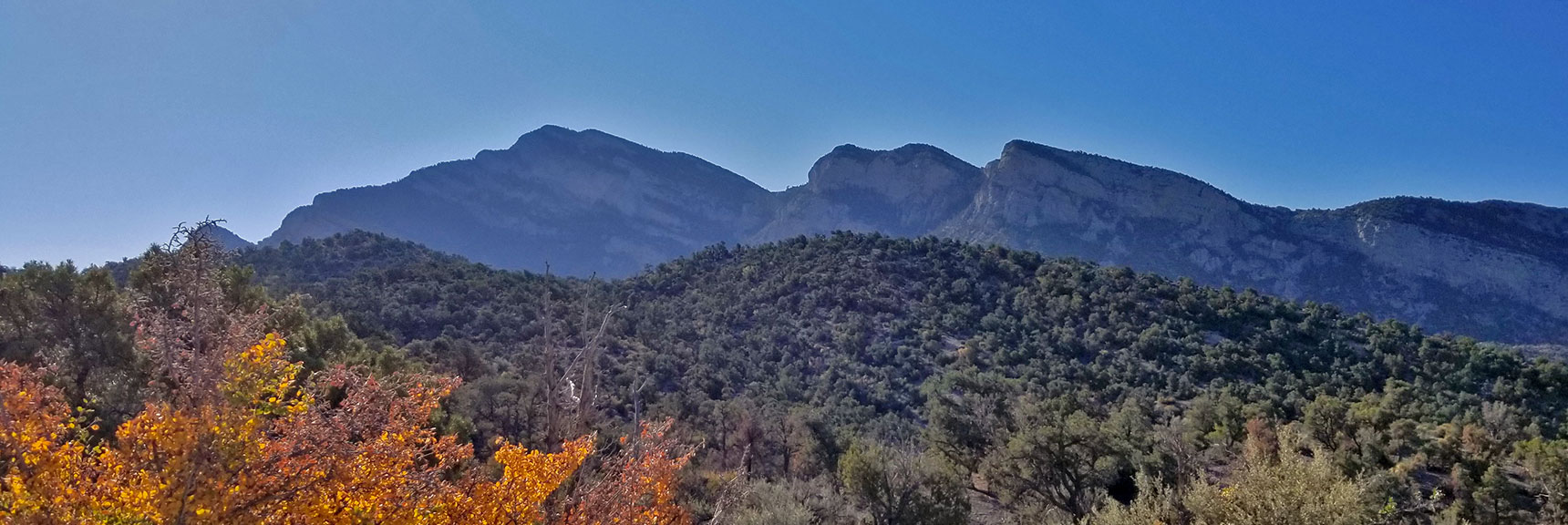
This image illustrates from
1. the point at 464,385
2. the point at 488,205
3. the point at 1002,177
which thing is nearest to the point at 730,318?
the point at 464,385

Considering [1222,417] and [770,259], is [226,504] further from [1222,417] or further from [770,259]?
[770,259]

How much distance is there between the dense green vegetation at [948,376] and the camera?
1755 centimetres

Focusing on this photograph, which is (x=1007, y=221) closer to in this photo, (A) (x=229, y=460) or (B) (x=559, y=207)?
(B) (x=559, y=207)

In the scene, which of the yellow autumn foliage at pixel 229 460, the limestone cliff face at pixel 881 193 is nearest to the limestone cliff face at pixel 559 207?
the limestone cliff face at pixel 881 193

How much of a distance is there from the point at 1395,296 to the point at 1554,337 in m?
14.2

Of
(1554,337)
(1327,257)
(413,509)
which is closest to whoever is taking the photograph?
(413,509)

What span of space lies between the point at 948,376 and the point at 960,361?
12.0ft

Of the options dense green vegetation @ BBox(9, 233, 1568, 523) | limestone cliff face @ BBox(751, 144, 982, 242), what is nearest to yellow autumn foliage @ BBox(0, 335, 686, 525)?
dense green vegetation @ BBox(9, 233, 1568, 523)

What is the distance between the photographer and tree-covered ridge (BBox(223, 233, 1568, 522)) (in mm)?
25641

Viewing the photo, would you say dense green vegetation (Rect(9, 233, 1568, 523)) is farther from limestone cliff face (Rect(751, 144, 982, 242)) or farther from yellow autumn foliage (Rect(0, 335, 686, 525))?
limestone cliff face (Rect(751, 144, 982, 242))

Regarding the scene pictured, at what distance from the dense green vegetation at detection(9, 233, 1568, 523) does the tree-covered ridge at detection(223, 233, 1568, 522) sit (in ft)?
0.61

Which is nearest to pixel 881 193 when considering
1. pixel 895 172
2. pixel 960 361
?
pixel 895 172

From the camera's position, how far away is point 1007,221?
117688 mm

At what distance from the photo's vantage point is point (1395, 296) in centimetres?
9088
